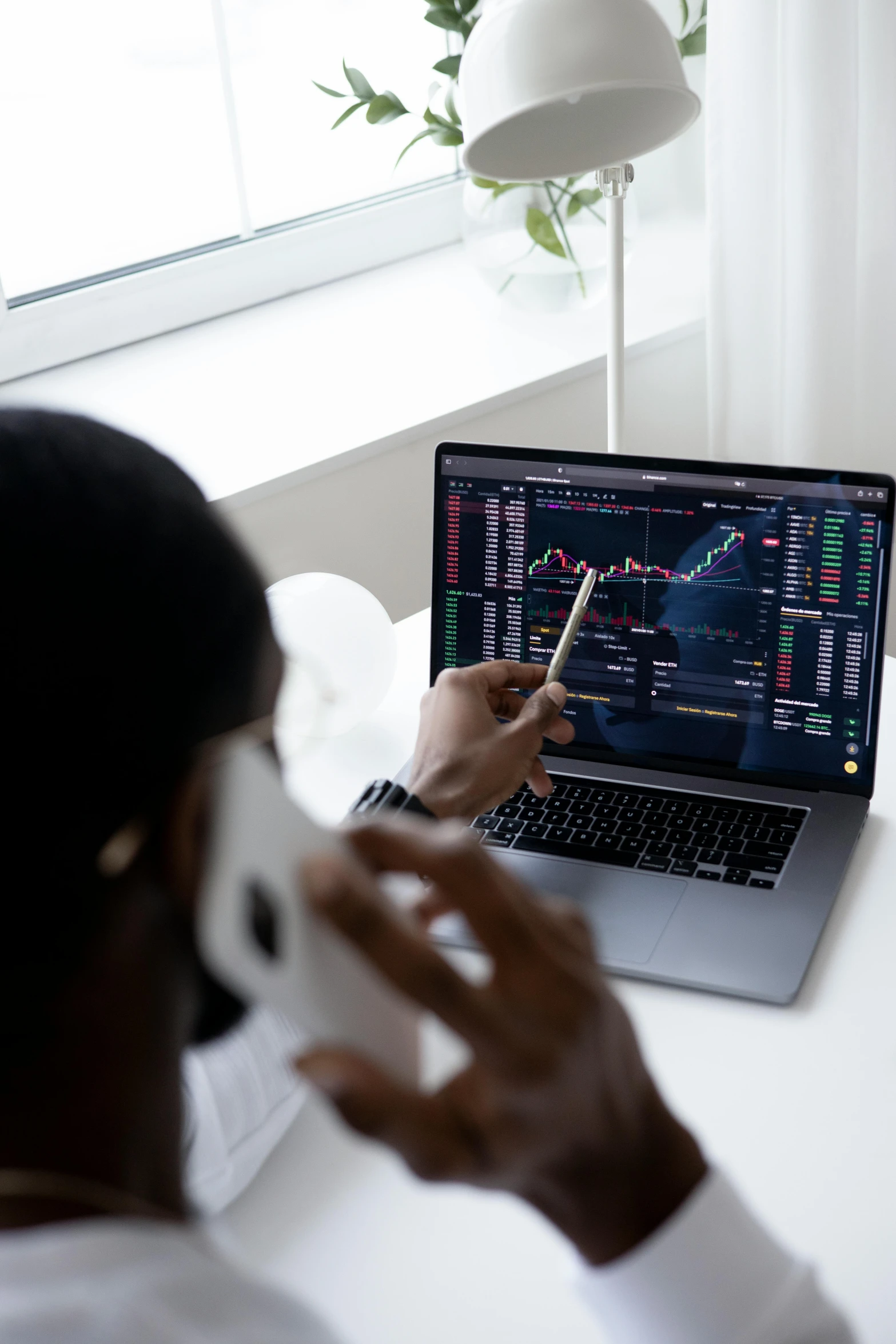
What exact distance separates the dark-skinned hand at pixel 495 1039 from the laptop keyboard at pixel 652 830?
47 centimetres

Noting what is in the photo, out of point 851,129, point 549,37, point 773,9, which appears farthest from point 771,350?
point 549,37

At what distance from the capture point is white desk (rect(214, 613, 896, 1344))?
618 mm

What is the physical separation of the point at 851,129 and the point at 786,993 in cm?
130

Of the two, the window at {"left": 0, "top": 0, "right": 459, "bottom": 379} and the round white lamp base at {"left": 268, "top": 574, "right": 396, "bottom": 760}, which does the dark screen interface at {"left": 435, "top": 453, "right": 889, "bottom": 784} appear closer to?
the round white lamp base at {"left": 268, "top": 574, "right": 396, "bottom": 760}

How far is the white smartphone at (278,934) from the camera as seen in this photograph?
0.34m

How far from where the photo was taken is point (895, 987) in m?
0.79

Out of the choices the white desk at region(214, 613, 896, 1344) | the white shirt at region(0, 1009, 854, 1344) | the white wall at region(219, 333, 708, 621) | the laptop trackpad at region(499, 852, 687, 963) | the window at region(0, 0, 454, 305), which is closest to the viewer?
the white shirt at region(0, 1009, 854, 1344)

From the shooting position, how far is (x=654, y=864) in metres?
0.90

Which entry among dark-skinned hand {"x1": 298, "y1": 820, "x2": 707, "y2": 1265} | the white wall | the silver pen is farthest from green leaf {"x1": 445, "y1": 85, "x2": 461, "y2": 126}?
dark-skinned hand {"x1": 298, "y1": 820, "x2": 707, "y2": 1265}

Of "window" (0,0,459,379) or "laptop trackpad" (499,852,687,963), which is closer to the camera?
"laptop trackpad" (499,852,687,963)

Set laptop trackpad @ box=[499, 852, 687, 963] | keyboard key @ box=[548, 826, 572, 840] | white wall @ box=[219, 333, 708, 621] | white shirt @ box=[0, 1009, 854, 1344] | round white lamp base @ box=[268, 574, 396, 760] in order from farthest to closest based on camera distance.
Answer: white wall @ box=[219, 333, 708, 621] → round white lamp base @ box=[268, 574, 396, 760] → keyboard key @ box=[548, 826, 572, 840] → laptop trackpad @ box=[499, 852, 687, 963] → white shirt @ box=[0, 1009, 854, 1344]

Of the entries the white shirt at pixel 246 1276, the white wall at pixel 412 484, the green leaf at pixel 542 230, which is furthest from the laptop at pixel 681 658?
the green leaf at pixel 542 230

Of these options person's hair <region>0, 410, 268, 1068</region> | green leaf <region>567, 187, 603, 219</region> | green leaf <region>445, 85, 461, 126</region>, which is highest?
green leaf <region>445, 85, 461, 126</region>

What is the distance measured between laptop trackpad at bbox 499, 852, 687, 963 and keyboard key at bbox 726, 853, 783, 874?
0.04 metres
